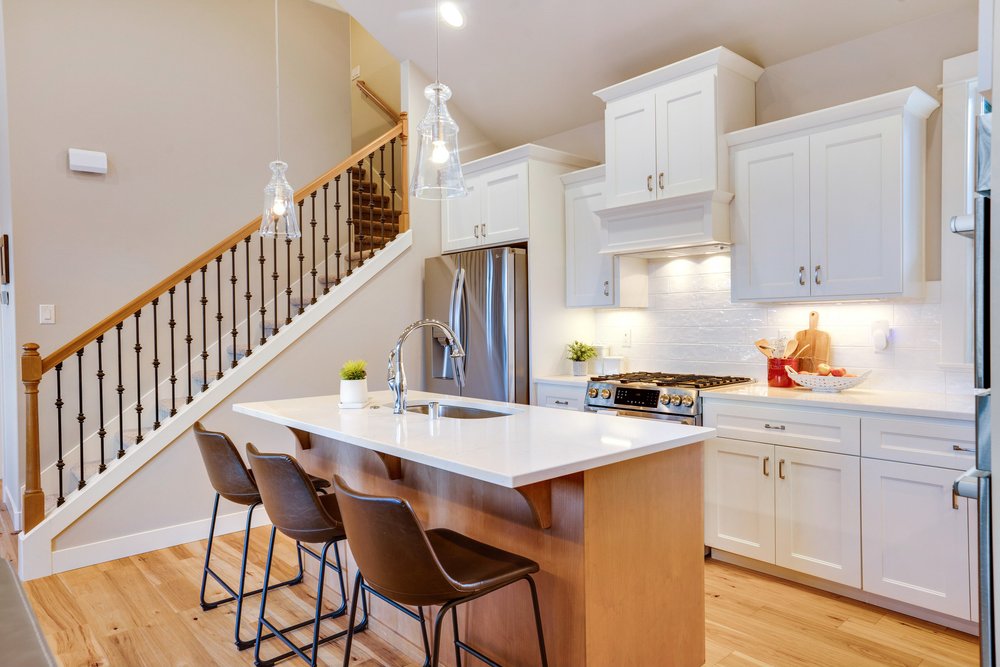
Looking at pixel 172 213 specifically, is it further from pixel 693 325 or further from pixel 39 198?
pixel 693 325

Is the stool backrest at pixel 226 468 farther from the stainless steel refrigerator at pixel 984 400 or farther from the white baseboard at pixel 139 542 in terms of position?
the stainless steel refrigerator at pixel 984 400

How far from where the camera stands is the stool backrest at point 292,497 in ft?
7.10

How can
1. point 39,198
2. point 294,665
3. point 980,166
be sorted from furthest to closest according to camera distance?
1. point 39,198
2. point 294,665
3. point 980,166

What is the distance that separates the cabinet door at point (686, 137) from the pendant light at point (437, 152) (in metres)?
1.69

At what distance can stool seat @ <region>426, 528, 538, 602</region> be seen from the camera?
173 centimetres

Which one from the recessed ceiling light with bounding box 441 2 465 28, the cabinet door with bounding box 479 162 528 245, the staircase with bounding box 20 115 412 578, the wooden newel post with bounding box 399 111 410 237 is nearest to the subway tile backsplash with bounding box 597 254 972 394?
the cabinet door with bounding box 479 162 528 245

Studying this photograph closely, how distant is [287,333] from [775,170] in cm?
312

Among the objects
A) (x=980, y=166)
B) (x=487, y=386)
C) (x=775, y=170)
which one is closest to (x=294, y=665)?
(x=487, y=386)

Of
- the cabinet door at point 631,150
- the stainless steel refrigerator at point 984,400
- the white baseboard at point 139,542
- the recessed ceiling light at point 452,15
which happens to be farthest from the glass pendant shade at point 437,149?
the white baseboard at point 139,542

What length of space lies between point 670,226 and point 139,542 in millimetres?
3511

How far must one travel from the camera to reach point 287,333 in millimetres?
4371

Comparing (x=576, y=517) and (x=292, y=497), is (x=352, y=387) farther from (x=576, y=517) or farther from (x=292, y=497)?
(x=576, y=517)

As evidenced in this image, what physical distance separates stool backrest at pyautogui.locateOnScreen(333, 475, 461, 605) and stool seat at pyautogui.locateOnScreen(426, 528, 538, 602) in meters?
0.07

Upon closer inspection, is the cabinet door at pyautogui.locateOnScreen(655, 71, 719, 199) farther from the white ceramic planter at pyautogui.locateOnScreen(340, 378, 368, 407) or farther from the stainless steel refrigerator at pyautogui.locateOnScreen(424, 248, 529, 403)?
the white ceramic planter at pyautogui.locateOnScreen(340, 378, 368, 407)
